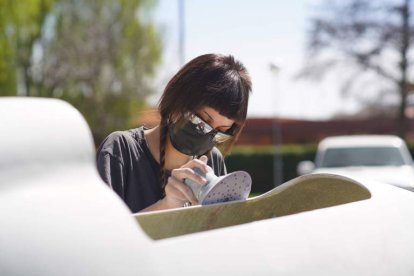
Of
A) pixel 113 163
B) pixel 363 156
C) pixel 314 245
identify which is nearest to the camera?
pixel 314 245

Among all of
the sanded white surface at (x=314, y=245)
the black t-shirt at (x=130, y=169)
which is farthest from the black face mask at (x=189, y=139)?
the sanded white surface at (x=314, y=245)

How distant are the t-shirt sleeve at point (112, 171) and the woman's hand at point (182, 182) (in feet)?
1.14

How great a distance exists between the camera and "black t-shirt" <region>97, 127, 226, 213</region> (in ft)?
8.29

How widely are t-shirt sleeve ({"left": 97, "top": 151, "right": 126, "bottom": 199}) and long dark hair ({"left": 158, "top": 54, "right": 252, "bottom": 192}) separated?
0.17 metres

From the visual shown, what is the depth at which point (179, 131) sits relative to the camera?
268 cm

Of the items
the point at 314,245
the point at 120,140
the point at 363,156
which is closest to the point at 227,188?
the point at 314,245

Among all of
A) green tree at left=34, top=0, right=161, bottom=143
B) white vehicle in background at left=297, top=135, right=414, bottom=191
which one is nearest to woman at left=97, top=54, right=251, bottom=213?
white vehicle in background at left=297, top=135, right=414, bottom=191

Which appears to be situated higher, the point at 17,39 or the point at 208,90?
the point at 208,90

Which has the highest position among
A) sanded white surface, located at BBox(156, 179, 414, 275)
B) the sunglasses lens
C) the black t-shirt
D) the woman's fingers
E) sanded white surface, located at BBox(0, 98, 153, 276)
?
sanded white surface, located at BBox(0, 98, 153, 276)

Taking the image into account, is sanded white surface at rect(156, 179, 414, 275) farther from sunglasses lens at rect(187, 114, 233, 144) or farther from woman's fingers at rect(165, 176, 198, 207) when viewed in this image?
sunglasses lens at rect(187, 114, 233, 144)

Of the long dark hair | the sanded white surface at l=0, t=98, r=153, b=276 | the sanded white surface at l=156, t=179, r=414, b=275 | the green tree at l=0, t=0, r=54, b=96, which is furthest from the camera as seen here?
the green tree at l=0, t=0, r=54, b=96

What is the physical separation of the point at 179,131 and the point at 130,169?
228mm

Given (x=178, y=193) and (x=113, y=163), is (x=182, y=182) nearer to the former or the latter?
(x=178, y=193)

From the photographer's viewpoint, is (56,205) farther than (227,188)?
No
